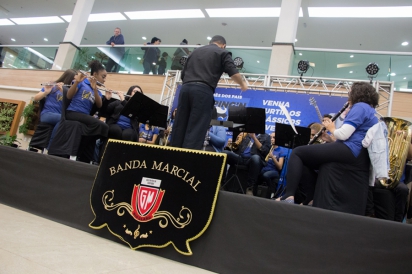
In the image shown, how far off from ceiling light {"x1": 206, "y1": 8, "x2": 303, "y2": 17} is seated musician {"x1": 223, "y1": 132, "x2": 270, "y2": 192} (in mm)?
6399

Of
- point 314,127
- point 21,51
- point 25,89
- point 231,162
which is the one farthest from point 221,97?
point 21,51

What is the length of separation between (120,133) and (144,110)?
0.48m

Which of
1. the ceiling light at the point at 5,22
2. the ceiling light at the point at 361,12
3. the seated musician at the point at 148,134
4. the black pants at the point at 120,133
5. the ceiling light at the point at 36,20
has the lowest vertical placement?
the black pants at the point at 120,133

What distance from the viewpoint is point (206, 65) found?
9.13ft

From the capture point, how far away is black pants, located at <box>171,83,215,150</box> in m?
2.67

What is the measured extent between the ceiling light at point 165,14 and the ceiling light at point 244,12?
0.51 meters

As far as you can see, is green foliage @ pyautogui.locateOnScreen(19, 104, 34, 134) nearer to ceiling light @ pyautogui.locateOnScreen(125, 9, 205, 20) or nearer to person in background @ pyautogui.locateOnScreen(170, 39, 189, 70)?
person in background @ pyautogui.locateOnScreen(170, 39, 189, 70)

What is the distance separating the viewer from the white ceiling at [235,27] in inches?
365

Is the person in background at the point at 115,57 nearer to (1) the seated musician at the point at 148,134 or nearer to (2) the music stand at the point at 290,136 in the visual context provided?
(1) the seated musician at the point at 148,134

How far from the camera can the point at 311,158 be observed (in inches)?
87.8

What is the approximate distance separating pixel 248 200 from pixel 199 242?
1.30 ft

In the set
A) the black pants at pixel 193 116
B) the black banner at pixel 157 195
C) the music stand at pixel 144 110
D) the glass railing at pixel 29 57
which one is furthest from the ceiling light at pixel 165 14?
the black banner at pixel 157 195

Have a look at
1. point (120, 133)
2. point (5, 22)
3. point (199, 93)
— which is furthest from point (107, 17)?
point (199, 93)

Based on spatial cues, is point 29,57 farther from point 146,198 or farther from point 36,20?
point 146,198
